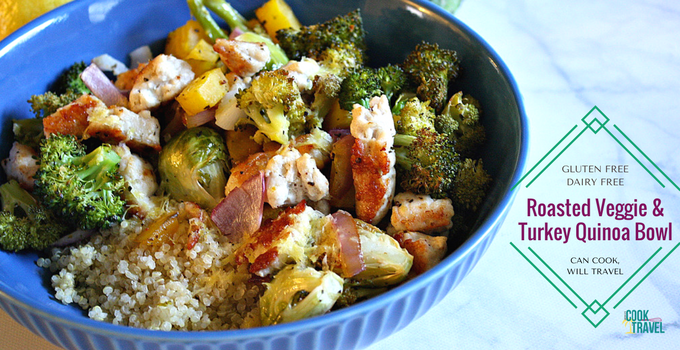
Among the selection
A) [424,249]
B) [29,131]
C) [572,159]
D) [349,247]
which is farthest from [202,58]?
A: [572,159]

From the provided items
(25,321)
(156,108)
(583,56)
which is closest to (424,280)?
(25,321)

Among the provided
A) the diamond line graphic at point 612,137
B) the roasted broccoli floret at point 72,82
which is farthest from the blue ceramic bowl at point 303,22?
the diamond line graphic at point 612,137

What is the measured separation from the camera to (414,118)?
1.81m

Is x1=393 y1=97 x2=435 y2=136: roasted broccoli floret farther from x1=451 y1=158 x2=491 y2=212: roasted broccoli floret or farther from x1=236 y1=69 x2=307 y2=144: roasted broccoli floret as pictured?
x1=236 y1=69 x2=307 y2=144: roasted broccoli floret

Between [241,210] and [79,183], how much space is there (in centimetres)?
52

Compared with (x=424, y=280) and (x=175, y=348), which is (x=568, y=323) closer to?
(x=424, y=280)

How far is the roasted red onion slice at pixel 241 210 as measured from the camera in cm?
162

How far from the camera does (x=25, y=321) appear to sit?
1.37m

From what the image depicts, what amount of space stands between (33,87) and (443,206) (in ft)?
5.05

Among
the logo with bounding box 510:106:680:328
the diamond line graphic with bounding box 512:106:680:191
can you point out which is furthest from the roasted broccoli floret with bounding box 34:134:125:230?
the diamond line graphic with bounding box 512:106:680:191

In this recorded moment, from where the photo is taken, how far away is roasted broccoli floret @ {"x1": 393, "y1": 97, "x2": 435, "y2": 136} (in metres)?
1.80

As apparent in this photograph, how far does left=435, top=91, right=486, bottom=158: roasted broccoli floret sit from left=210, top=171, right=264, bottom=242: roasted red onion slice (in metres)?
0.66

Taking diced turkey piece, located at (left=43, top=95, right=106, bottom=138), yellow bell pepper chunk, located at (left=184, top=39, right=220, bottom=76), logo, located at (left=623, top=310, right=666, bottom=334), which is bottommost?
logo, located at (left=623, top=310, right=666, bottom=334)

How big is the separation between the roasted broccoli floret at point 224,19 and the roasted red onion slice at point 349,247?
779mm
